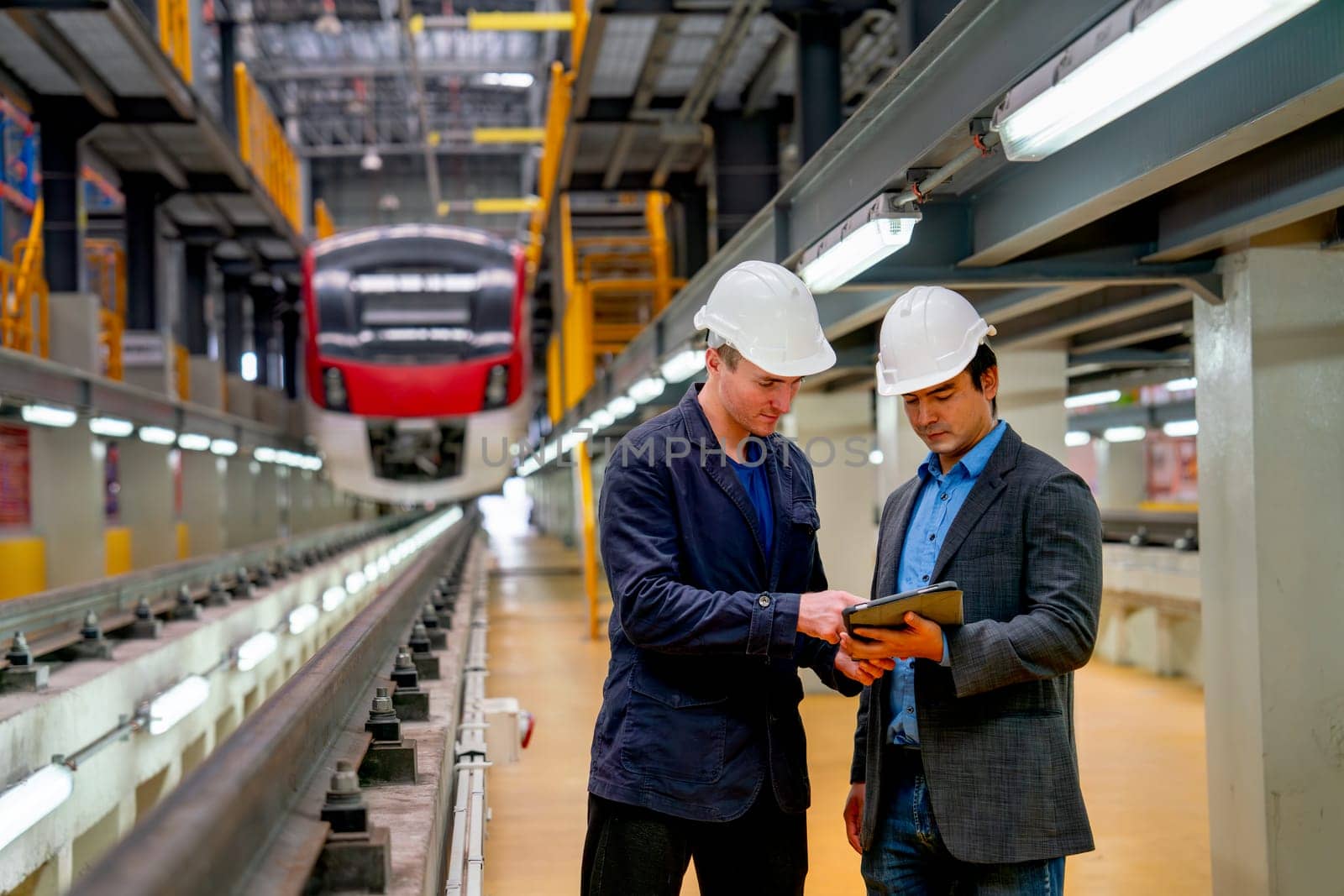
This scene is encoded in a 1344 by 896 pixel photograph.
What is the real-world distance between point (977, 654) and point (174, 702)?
14.2 feet

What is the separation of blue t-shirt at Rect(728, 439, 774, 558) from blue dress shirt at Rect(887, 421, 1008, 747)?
30 cm

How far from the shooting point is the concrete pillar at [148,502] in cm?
1293

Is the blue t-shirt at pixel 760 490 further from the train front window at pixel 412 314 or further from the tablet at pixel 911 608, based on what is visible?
the train front window at pixel 412 314

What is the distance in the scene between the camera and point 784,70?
9805mm

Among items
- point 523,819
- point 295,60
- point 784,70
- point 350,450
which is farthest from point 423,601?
point 295,60

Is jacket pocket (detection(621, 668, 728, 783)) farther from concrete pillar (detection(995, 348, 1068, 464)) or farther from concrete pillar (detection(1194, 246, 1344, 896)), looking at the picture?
concrete pillar (detection(995, 348, 1068, 464))

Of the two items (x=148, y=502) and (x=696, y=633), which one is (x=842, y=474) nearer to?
(x=696, y=633)

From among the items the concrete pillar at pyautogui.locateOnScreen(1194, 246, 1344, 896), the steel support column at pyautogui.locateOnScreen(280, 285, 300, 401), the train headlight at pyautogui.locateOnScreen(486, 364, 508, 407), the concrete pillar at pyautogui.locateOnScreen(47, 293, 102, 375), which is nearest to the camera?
the concrete pillar at pyautogui.locateOnScreen(1194, 246, 1344, 896)

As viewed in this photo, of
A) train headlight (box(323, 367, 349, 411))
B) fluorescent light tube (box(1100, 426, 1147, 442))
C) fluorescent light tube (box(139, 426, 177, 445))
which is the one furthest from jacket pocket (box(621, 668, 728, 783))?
fluorescent light tube (box(1100, 426, 1147, 442))

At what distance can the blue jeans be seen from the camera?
7.49ft

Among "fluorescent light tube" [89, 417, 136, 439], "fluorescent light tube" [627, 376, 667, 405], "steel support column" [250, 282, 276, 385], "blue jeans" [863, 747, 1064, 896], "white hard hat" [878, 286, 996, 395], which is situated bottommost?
"blue jeans" [863, 747, 1064, 896]

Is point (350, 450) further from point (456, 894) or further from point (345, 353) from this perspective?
point (456, 894)

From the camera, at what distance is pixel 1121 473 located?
55.9 feet

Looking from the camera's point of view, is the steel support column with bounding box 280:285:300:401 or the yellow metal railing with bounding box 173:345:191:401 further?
the steel support column with bounding box 280:285:300:401
